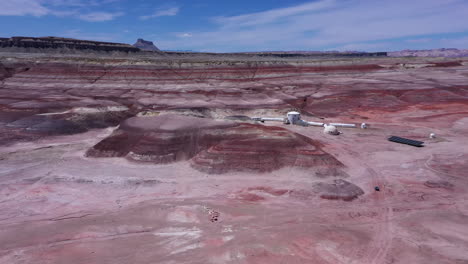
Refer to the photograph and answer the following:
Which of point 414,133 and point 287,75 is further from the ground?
point 287,75

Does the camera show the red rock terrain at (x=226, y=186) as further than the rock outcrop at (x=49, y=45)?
No

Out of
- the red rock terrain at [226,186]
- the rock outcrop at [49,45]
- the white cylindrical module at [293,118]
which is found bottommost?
the red rock terrain at [226,186]

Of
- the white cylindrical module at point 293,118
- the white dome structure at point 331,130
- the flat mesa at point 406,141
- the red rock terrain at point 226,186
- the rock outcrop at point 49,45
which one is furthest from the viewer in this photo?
the rock outcrop at point 49,45

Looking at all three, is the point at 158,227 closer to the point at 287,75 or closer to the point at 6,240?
the point at 6,240

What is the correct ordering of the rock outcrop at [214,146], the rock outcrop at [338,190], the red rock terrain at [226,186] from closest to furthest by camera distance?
1. the red rock terrain at [226,186]
2. the rock outcrop at [338,190]
3. the rock outcrop at [214,146]

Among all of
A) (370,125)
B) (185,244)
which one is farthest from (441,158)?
(185,244)

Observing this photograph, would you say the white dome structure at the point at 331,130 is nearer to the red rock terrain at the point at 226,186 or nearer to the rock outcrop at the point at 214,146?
the red rock terrain at the point at 226,186

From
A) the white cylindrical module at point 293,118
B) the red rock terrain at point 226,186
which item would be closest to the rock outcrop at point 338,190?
the red rock terrain at point 226,186

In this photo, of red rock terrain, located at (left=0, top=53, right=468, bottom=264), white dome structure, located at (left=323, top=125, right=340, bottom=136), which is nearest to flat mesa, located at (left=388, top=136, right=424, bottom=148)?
red rock terrain, located at (left=0, top=53, right=468, bottom=264)

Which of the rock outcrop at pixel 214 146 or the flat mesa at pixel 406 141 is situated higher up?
the rock outcrop at pixel 214 146

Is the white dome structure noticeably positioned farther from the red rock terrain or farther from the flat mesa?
the flat mesa
